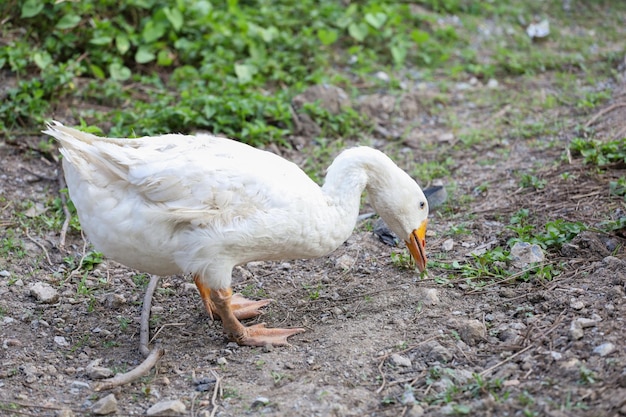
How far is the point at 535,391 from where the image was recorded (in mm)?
3648

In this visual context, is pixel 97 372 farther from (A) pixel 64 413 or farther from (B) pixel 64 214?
(B) pixel 64 214

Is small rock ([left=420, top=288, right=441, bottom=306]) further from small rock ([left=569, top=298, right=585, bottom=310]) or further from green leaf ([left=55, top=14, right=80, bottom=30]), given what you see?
green leaf ([left=55, top=14, right=80, bottom=30])

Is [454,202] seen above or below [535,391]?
below

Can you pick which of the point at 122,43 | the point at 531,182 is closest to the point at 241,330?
the point at 531,182

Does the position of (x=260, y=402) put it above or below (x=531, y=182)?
above

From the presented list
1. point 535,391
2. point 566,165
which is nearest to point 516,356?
point 535,391

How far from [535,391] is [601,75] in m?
5.86

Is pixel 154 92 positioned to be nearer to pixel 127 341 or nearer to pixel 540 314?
pixel 127 341

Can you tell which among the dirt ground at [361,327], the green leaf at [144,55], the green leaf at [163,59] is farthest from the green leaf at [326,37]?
the dirt ground at [361,327]

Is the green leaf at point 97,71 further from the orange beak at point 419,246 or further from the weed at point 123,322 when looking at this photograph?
the orange beak at point 419,246

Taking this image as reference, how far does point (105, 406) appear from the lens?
3.86 m

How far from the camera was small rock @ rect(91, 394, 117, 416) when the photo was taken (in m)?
3.86

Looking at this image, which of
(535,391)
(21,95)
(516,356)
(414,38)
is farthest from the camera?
(414,38)

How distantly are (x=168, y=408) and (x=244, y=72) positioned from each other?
484 cm
